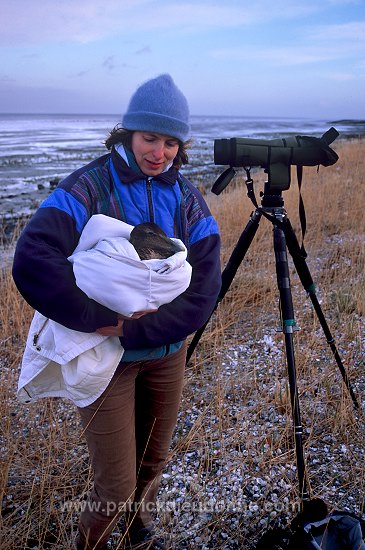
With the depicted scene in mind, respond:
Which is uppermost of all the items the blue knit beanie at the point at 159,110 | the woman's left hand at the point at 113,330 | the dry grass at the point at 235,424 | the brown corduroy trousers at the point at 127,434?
the blue knit beanie at the point at 159,110

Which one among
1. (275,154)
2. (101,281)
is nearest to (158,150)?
(101,281)

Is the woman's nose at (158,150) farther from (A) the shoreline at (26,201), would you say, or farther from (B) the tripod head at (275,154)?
(A) the shoreline at (26,201)

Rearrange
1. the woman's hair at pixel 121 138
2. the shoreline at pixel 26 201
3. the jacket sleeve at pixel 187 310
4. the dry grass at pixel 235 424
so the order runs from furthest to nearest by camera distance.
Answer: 1. the shoreline at pixel 26 201
2. the dry grass at pixel 235 424
3. the woman's hair at pixel 121 138
4. the jacket sleeve at pixel 187 310

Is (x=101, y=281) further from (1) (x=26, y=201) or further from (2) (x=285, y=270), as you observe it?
(1) (x=26, y=201)

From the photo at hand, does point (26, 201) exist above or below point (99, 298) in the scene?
below

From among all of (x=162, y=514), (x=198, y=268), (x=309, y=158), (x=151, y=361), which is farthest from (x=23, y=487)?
(x=309, y=158)

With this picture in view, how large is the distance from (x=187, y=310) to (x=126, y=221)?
34cm

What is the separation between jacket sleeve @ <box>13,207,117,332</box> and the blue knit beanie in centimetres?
40

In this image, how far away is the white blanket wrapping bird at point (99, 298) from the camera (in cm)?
121

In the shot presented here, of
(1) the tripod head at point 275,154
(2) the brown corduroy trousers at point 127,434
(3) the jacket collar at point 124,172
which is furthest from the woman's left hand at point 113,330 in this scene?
(1) the tripod head at point 275,154

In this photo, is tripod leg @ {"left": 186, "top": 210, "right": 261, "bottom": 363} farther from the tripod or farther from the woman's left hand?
the woman's left hand

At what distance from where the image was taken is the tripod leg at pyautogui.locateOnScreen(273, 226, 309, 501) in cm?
181

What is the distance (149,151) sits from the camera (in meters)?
1.43

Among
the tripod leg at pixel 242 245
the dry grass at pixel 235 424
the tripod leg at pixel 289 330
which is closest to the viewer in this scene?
the tripod leg at pixel 289 330
